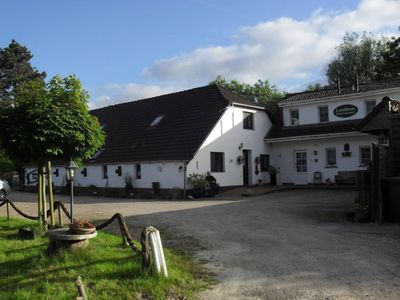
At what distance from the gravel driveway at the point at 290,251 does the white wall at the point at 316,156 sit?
12.4 meters

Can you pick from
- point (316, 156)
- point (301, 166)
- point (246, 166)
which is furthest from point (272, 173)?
point (316, 156)

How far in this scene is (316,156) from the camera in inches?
1182

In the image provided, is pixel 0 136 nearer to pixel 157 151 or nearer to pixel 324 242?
pixel 324 242

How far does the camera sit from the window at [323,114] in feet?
101

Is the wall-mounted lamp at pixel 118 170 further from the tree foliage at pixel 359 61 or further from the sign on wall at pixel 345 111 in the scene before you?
the tree foliage at pixel 359 61

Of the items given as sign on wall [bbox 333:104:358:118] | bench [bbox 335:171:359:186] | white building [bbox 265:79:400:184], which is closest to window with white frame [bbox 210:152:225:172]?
white building [bbox 265:79:400:184]

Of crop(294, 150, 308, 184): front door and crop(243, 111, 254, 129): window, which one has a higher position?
crop(243, 111, 254, 129): window

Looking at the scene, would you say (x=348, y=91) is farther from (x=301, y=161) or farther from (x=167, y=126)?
(x=167, y=126)

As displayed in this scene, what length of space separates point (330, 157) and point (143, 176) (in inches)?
431

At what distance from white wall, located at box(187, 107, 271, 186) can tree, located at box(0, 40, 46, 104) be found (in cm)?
3408

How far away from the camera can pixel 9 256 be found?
934cm

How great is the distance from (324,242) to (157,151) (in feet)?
60.5

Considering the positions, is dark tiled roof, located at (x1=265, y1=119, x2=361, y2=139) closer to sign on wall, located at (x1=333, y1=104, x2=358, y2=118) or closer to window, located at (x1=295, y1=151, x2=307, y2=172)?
sign on wall, located at (x1=333, y1=104, x2=358, y2=118)

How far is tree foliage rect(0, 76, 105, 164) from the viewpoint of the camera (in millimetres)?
11039
